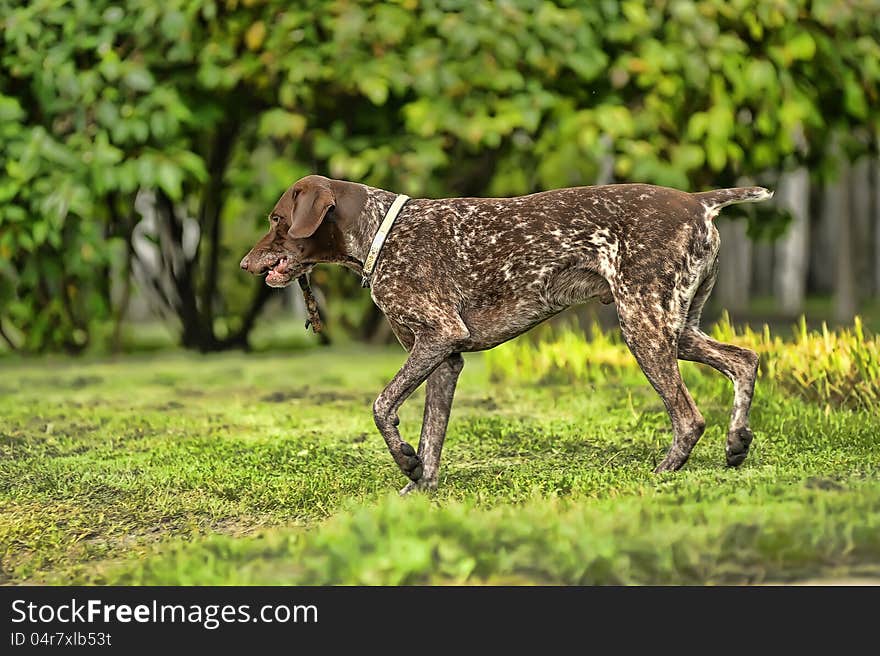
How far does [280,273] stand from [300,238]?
0.63 ft

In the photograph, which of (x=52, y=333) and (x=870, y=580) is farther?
(x=52, y=333)

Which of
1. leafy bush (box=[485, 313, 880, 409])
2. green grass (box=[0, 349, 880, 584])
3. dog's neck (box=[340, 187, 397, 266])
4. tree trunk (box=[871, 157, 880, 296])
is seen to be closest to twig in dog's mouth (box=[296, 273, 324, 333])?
dog's neck (box=[340, 187, 397, 266])

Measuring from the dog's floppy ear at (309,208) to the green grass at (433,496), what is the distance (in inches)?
49.9

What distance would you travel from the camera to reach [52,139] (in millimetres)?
11148

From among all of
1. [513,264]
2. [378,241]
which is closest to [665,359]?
[513,264]

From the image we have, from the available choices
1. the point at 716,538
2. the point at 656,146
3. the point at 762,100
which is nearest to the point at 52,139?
the point at 656,146

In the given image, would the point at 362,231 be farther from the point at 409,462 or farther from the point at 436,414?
the point at 409,462

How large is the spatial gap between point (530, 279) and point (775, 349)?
3664 millimetres

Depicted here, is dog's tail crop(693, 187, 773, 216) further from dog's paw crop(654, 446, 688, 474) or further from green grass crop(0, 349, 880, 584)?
green grass crop(0, 349, 880, 584)

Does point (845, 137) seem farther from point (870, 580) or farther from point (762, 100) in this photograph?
point (870, 580)

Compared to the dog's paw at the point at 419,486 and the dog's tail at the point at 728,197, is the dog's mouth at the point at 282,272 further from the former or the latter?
the dog's tail at the point at 728,197

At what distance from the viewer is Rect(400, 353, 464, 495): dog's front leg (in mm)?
6043

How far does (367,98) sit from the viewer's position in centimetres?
1188

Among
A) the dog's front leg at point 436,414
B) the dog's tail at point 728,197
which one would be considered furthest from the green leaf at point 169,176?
the dog's tail at point 728,197
